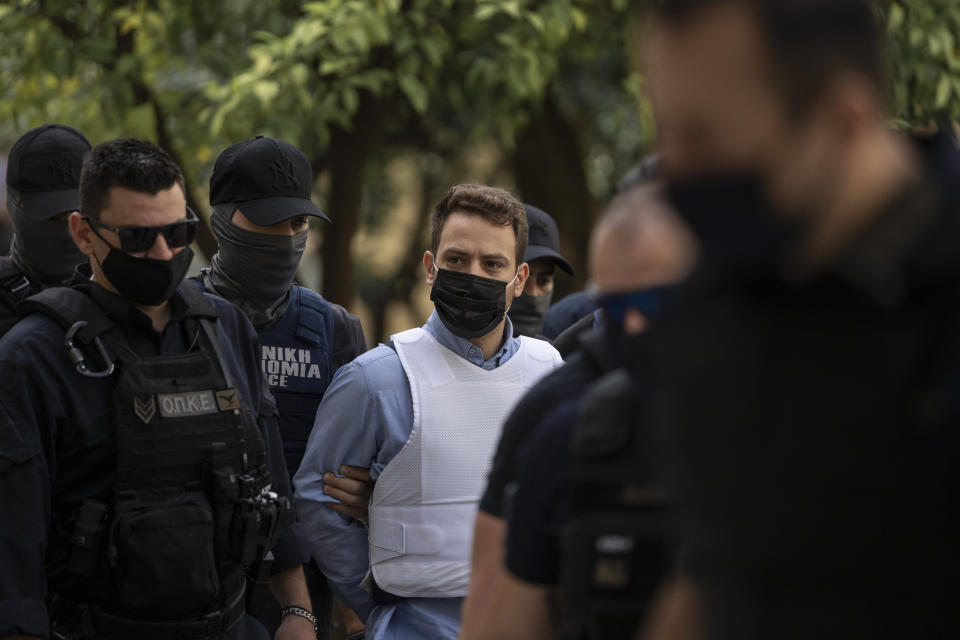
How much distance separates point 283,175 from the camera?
479 cm

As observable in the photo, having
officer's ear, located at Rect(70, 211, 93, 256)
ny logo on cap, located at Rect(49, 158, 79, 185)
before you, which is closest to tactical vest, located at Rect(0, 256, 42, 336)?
ny logo on cap, located at Rect(49, 158, 79, 185)

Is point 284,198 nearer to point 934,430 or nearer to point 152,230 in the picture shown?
point 152,230

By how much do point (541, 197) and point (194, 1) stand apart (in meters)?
3.90

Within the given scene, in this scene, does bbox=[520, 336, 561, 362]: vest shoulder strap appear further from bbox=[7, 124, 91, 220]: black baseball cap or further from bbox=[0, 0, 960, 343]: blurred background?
bbox=[0, 0, 960, 343]: blurred background

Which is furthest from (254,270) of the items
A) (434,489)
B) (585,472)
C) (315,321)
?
(585,472)

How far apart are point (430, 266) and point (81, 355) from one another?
1.27 metres

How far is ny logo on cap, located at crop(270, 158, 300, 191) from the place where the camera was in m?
4.77

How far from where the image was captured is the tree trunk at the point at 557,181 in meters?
10.2

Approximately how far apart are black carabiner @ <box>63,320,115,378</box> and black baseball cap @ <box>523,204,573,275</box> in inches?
97.3

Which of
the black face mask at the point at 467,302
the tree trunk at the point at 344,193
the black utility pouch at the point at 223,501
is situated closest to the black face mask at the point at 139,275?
the black utility pouch at the point at 223,501

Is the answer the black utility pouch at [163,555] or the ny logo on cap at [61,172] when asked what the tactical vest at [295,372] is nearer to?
the ny logo on cap at [61,172]

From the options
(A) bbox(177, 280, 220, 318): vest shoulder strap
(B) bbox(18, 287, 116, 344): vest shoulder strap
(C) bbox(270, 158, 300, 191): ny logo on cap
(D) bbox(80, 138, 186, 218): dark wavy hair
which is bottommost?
(A) bbox(177, 280, 220, 318): vest shoulder strap

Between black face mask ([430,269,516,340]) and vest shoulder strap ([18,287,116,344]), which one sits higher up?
vest shoulder strap ([18,287,116,344])

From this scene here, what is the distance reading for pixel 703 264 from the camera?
A: 144 centimetres
